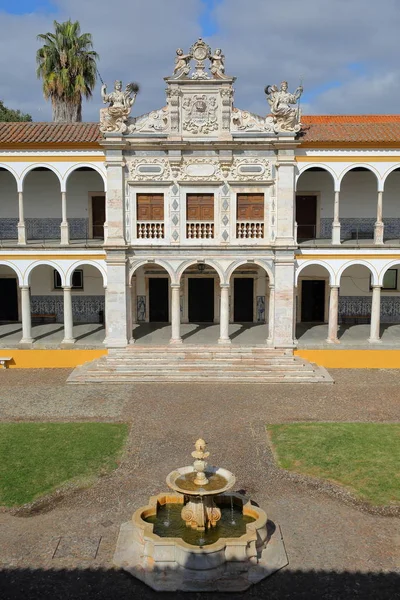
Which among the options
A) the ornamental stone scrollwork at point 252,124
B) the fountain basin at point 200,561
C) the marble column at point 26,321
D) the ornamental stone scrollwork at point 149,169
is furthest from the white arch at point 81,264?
the fountain basin at point 200,561

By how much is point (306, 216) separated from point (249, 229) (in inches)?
155

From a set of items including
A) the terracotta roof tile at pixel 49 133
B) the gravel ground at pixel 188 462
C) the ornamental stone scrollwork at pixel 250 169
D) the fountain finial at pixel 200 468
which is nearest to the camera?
the gravel ground at pixel 188 462

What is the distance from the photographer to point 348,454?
11273mm

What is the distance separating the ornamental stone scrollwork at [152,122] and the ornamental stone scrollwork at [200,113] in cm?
67

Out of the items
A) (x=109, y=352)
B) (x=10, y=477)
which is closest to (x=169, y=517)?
(x=10, y=477)

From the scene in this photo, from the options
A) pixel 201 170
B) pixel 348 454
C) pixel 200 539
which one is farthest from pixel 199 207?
pixel 200 539

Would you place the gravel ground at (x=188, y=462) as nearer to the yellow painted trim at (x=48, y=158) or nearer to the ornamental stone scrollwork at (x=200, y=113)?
the yellow painted trim at (x=48, y=158)

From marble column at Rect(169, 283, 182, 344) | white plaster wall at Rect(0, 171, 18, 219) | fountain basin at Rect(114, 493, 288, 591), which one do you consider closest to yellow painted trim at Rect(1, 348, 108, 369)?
marble column at Rect(169, 283, 182, 344)

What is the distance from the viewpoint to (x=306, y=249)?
19.0 meters

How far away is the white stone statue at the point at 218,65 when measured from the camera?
1772cm

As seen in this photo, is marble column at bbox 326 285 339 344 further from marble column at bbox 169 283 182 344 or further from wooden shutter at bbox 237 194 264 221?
marble column at bbox 169 283 182 344

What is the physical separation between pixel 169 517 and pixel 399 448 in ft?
18.9

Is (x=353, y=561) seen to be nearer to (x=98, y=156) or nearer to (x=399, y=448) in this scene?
(x=399, y=448)

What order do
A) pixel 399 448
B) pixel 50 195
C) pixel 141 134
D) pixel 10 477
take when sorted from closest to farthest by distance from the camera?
pixel 10 477 < pixel 399 448 < pixel 141 134 < pixel 50 195
